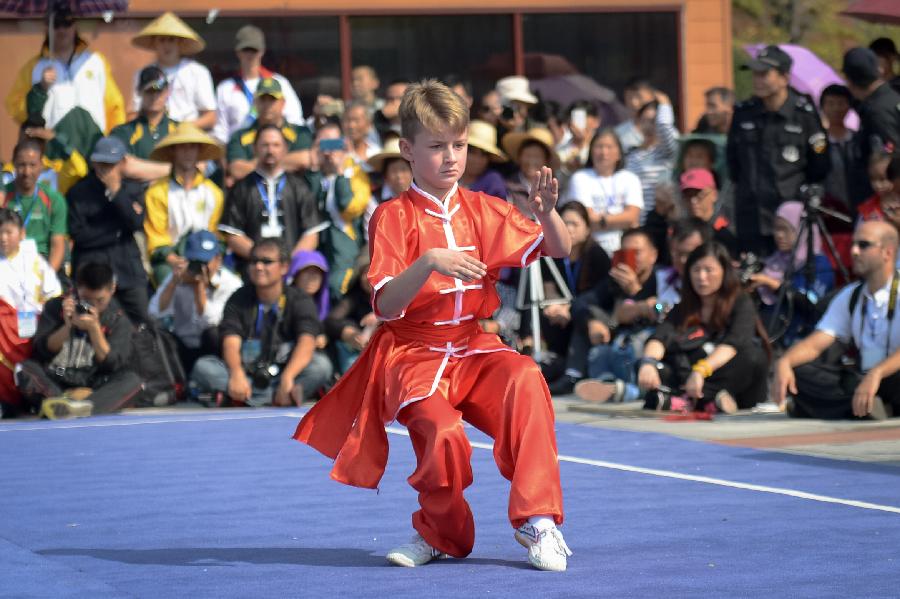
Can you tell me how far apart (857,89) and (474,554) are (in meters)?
7.61

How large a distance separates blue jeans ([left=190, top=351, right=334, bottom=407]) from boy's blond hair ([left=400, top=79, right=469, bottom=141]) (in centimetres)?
642

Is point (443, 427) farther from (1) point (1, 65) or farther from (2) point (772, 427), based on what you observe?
(1) point (1, 65)

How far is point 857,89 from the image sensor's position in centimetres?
1236

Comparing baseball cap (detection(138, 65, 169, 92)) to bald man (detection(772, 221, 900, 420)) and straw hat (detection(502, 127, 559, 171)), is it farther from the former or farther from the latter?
bald man (detection(772, 221, 900, 420))

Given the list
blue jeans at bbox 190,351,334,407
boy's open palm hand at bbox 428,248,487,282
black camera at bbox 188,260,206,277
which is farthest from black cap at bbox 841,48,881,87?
boy's open palm hand at bbox 428,248,487,282

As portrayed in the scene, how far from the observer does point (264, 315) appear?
473 inches

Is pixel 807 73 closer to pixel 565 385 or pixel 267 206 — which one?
pixel 565 385

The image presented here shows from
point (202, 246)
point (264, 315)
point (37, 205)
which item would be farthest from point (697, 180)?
point (37, 205)

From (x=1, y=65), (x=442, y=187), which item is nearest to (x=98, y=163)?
(x=1, y=65)

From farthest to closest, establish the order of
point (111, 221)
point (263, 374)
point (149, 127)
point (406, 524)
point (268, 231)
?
point (149, 127) < point (268, 231) < point (111, 221) < point (263, 374) < point (406, 524)

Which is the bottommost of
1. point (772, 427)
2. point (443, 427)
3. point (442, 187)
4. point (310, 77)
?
point (772, 427)

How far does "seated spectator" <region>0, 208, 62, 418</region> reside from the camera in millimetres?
11805

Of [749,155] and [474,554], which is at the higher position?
[749,155]

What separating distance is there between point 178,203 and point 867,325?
18.2 feet
